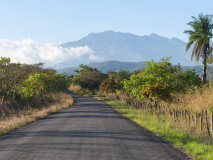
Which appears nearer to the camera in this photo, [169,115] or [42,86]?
[169,115]

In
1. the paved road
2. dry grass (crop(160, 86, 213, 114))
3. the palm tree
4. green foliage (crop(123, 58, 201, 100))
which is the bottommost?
the paved road

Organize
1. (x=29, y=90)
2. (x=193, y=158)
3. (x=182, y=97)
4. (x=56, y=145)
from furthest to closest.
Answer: (x=29, y=90)
(x=182, y=97)
(x=56, y=145)
(x=193, y=158)

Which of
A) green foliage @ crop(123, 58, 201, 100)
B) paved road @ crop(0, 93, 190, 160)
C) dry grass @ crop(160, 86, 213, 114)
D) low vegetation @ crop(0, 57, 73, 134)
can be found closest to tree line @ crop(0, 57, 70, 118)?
low vegetation @ crop(0, 57, 73, 134)

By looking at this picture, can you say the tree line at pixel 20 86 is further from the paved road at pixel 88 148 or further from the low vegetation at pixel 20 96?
the paved road at pixel 88 148

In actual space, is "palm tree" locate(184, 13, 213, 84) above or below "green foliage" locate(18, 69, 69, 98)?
above

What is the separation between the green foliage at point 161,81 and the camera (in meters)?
19.1

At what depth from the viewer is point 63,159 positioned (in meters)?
6.47

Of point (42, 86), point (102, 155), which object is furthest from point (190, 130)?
point (42, 86)

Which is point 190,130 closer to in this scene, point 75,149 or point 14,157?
point 75,149

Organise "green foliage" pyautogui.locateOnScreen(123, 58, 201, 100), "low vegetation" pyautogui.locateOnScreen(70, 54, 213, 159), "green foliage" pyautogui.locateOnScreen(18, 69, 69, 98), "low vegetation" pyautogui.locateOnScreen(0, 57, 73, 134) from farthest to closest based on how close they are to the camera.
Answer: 1. "green foliage" pyautogui.locateOnScreen(18, 69, 69, 98)
2. "green foliage" pyautogui.locateOnScreen(123, 58, 201, 100)
3. "low vegetation" pyautogui.locateOnScreen(0, 57, 73, 134)
4. "low vegetation" pyautogui.locateOnScreen(70, 54, 213, 159)

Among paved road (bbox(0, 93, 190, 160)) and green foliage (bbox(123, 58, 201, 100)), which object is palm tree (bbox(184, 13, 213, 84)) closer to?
green foliage (bbox(123, 58, 201, 100))

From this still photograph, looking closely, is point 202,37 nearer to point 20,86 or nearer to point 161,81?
point 161,81

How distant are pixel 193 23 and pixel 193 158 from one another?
30468 mm

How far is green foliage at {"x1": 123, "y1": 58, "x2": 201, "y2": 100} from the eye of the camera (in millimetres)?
19109
